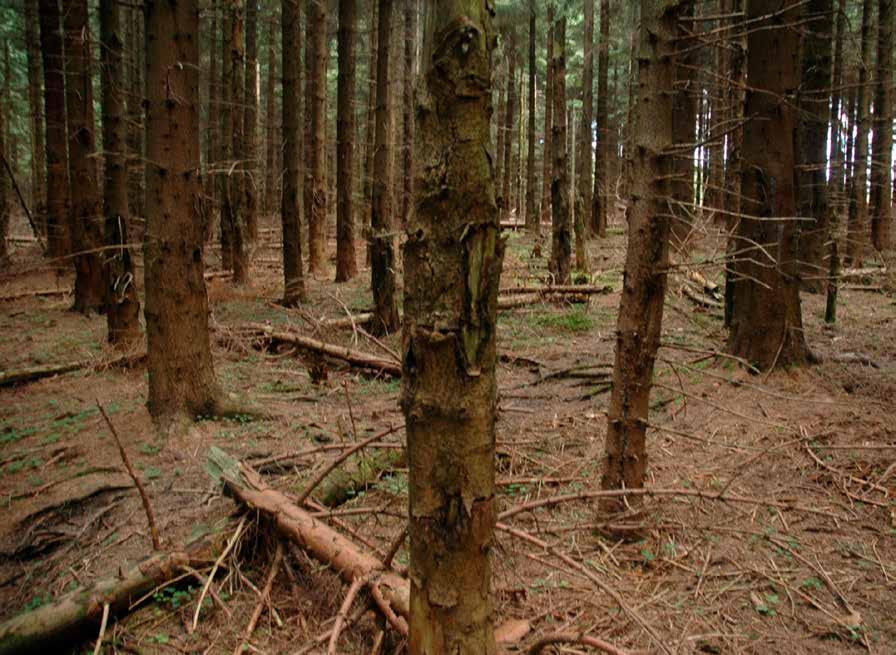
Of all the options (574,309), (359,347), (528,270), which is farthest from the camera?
(528,270)

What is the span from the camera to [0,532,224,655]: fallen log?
129 inches

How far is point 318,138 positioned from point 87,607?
538 inches

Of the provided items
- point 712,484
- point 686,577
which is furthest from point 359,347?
point 686,577

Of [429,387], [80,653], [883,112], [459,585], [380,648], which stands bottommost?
[80,653]

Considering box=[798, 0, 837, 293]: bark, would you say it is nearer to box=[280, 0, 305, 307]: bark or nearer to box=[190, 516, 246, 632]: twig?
box=[280, 0, 305, 307]: bark

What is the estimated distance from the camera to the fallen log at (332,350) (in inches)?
335

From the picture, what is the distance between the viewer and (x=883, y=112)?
16641 mm

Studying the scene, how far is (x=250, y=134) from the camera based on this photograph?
16.9 meters

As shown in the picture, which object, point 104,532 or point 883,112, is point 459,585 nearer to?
point 104,532

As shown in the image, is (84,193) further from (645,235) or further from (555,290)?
(645,235)

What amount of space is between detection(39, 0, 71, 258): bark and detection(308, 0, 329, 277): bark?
484cm

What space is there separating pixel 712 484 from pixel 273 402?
15.0 ft

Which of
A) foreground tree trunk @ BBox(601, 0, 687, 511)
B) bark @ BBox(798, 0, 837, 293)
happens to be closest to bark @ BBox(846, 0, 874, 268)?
bark @ BBox(798, 0, 837, 293)

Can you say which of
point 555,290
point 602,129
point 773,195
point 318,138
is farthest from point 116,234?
point 602,129
